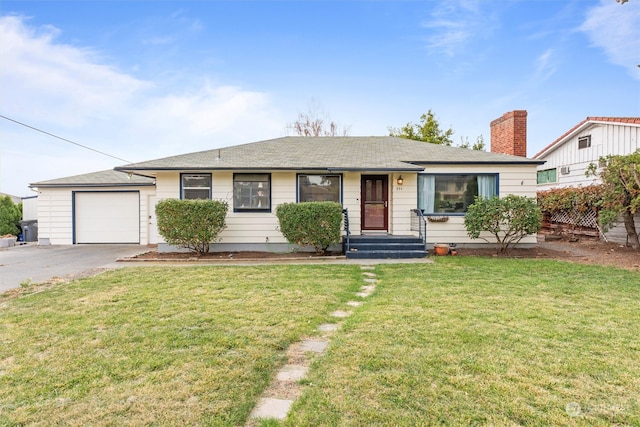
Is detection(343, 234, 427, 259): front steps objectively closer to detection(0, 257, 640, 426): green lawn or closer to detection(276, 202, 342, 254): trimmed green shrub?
detection(276, 202, 342, 254): trimmed green shrub

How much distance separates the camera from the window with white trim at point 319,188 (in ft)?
33.8

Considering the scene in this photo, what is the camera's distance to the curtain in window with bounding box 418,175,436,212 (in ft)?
34.2

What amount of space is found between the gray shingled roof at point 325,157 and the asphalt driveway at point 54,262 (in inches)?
111

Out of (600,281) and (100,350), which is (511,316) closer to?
(600,281)

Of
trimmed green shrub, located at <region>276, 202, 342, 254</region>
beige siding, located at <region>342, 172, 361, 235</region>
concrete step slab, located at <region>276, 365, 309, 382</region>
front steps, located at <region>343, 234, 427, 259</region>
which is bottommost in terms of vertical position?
concrete step slab, located at <region>276, 365, 309, 382</region>

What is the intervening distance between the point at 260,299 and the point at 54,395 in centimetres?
281

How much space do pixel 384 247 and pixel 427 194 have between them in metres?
2.45

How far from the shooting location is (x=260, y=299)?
4.96 metres

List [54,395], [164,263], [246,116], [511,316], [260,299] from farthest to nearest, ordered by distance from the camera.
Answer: [246,116], [164,263], [260,299], [511,316], [54,395]

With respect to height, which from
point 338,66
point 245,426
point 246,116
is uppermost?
point 338,66

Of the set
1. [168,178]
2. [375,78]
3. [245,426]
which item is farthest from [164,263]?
[375,78]

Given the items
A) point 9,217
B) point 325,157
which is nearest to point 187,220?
point 325,157

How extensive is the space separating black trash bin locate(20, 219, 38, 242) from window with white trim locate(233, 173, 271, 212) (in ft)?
35.0

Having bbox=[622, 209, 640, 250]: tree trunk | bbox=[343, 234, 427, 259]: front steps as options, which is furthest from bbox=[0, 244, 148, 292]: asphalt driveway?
bbox=[622, 209, 640, 250]: tree trunk
